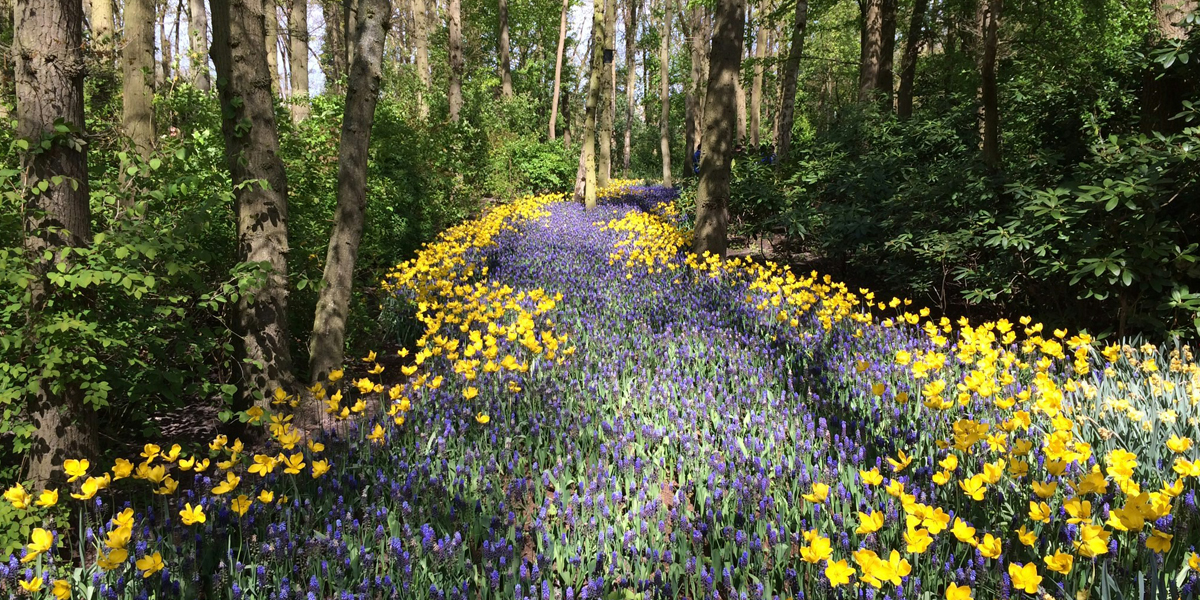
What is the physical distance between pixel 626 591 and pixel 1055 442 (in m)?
1.53

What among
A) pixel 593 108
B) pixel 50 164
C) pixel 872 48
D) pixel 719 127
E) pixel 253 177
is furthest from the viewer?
pixel 593 108

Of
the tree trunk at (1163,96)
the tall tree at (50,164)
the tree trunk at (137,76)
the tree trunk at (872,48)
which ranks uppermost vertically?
the tree trunk at (872,48)

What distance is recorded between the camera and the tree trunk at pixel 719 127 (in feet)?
24.6

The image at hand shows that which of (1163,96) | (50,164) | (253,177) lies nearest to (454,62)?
(253,177)

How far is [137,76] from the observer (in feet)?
20.1

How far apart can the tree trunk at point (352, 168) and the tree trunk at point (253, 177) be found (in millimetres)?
512

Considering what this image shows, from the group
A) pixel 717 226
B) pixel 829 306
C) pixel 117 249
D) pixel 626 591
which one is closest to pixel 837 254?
pixel 717 226

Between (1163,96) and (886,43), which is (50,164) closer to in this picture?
(1163,96)

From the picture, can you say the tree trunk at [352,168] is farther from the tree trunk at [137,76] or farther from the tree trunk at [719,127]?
the tree trunk at [719,127]

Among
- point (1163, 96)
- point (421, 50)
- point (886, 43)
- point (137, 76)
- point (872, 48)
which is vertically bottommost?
point (1163, 96)

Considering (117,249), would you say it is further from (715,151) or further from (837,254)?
(837,254)

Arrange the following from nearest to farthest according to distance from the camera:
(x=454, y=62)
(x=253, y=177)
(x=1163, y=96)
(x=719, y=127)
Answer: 1. (x=253, y=177)
2. (x=1163, y=96)
3. (x=719, y=127)
4. (x=454, y=62)

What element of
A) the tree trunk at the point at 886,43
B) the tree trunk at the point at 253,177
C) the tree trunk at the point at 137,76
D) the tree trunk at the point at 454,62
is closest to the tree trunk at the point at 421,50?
the tree trunk at the point at 454,62

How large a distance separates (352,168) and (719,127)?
4672mm
